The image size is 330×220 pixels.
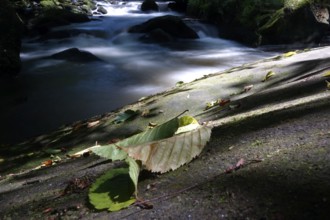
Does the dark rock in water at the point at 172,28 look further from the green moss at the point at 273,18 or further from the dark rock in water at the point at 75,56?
the dark rock in water at the point at 75,56

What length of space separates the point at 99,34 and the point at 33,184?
1476cm

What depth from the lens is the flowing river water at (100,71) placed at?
325 inches

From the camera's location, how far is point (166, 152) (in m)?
1.76

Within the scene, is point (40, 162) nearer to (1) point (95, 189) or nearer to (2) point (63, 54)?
(1) point (95, 189)

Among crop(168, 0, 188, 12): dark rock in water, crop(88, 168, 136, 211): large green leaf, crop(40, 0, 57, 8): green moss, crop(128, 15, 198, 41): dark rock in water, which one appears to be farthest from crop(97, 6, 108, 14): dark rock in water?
crop(88, 168, 136, 211): large green leaf

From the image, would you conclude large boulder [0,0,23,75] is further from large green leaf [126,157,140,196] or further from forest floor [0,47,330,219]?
large green leaf [126,157,140,196]

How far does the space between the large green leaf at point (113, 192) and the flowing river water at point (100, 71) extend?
581 centimetres

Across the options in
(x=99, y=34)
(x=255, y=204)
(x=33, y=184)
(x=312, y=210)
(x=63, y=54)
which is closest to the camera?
(x=312, y=210)

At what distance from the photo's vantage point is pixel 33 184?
2.49 meters

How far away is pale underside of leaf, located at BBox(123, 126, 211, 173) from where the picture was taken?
1.72 metres

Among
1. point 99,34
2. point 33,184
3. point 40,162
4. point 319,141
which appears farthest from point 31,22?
point 319,141

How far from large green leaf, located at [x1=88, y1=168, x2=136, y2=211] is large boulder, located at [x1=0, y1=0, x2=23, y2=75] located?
9772 mm

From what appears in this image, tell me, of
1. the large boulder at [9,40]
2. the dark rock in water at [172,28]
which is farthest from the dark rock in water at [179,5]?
the large boulder at [9,40]

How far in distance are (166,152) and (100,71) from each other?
10.0 m
